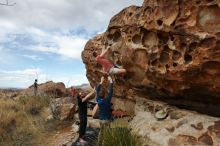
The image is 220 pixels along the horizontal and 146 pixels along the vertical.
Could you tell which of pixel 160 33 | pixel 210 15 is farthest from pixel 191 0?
pixel 160 33

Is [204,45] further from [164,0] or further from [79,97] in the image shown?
[79,97]

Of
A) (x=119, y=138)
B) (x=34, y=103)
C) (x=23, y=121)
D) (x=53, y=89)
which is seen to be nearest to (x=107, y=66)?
(x=119, y=138)

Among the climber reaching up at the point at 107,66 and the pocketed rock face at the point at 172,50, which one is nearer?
the pocketed rock face at the point at 172,50

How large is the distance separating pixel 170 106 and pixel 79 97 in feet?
10.2

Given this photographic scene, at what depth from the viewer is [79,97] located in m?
12.0

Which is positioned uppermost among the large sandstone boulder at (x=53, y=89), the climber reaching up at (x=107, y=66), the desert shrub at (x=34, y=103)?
the climber reaching up at (x=107, y=66)

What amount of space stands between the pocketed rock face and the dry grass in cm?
476

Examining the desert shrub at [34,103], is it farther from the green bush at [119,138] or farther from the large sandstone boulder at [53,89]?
the green bush at [119,138]

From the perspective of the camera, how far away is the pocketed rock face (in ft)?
27.5

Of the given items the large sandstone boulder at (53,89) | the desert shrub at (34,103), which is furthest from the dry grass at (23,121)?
the large sandstone boulder at (53,89)

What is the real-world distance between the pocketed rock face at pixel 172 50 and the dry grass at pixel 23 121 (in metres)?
4.76

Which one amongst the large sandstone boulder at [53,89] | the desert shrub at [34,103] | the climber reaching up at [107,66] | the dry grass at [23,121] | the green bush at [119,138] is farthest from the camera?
the large sandstone boulder at [53,89]

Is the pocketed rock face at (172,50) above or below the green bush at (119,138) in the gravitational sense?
above

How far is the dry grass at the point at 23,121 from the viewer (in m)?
13.9
